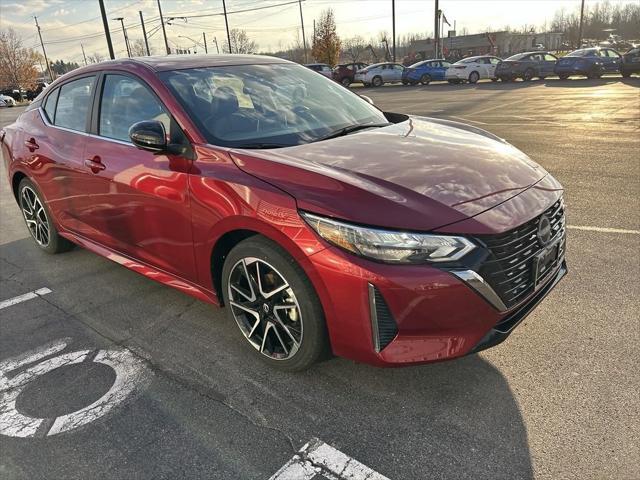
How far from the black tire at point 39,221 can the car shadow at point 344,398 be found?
1.37m

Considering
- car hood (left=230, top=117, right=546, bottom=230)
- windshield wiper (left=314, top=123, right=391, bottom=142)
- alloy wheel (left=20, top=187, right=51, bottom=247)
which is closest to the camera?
car hood (left=230, top=117, right=546, bottom=230)

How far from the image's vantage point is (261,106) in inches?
135

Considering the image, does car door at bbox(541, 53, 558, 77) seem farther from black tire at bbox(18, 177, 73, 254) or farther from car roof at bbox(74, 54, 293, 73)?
black tire at bbox(18, 177, 73, 254)

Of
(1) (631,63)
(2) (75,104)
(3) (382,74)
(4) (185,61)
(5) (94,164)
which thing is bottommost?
(1) (631,63)

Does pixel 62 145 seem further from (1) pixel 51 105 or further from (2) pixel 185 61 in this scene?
(2) pixel 185 61

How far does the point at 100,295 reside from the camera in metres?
4.11

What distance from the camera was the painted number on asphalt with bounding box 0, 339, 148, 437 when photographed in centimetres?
262

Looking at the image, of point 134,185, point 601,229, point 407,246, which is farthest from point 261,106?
point 601,229

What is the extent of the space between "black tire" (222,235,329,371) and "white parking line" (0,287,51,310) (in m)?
2.21

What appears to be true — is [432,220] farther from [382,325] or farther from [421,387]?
[421,387]

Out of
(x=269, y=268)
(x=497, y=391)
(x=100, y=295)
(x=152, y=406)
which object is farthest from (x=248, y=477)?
(x=100, y=295)

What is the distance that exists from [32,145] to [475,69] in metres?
27.4

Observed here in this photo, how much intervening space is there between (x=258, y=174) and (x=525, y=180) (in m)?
1.47

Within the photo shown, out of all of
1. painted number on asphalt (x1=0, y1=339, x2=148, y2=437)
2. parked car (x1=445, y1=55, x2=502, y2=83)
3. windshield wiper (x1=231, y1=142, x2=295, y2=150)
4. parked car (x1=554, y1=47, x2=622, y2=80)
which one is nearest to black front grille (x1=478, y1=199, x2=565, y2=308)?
windshield wiper (x1=231, y1=142, x2=295, y2=150)
